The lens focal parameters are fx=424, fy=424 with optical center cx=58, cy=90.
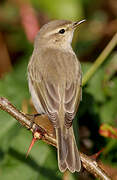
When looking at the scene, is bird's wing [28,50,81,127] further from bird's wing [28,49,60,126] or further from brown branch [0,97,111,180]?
brown branch [0,97,111,180]

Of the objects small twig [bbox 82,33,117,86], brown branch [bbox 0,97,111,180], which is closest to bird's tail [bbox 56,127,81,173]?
brown branch [bbox 0,97,111,180]

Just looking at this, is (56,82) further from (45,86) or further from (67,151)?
(67,151)

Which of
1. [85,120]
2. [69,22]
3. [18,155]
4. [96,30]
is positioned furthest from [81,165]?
[96,30]

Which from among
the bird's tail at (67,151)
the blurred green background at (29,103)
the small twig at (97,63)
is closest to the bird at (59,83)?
the bird's tail at (67,151)

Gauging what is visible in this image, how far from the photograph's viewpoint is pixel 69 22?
19.2 ft

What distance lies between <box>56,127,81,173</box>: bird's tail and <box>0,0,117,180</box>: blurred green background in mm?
162

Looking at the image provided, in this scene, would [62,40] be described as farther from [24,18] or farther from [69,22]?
[24,18]

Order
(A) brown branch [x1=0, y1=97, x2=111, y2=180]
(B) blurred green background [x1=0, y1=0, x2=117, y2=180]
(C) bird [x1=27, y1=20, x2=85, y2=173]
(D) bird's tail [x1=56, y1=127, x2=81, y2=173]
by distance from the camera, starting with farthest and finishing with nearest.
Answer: (B) blurred green background [x1=0, y1=0, x2=117, y2=180] → (C) bird [x1=27, y1=20, x2=85, y2=173] → (D) bird's tail [x1=56, y1=127, x2=81, y2=173] → (A) brown branch [x1=0, y1=97, x2=111, y2=180]

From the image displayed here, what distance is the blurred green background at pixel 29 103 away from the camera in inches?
199

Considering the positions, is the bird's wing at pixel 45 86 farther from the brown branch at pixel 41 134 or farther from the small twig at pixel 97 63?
the brown branch at pixel 41 134

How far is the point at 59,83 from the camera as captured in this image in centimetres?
491

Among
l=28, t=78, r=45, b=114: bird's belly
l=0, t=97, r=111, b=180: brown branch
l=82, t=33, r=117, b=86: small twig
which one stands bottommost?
l=28, t=78, r=45, b=114: bird's belly

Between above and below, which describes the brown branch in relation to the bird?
above

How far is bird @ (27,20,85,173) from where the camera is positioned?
4.07 metres
